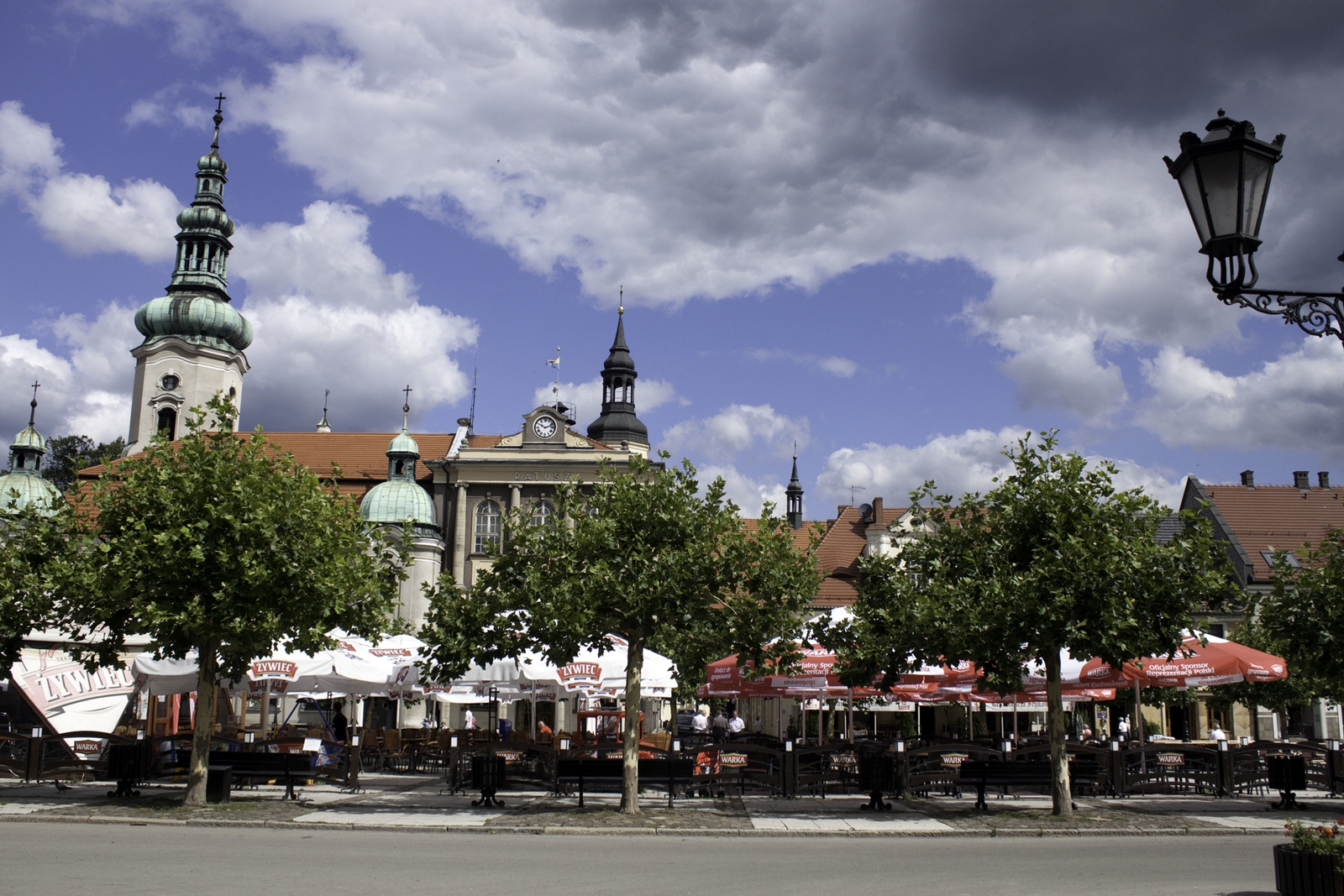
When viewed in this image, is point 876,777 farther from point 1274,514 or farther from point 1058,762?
point 1274,514

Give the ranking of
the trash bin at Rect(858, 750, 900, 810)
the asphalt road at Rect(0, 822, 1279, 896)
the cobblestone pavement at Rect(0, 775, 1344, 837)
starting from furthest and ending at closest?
the trash bin at Rect(858, 750, 900, 810), the cobblestone pavement at Rect(0, 775, 1344, 837), the asphalt road at Rect(0, 822, 1279, 896)

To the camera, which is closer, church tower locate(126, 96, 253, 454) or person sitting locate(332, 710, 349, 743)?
person sitting locate(332, 710, 349, 743)

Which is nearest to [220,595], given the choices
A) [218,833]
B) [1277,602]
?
[218,833]

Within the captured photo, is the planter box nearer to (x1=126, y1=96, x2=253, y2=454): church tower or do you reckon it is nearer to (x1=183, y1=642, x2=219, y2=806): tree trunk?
(x1=183, y1=642, x2=219, y2=806): tree trunk

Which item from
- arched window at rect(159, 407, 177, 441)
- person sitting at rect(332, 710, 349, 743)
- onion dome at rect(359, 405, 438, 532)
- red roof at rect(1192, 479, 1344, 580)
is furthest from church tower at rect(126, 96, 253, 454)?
red roof at rect(1192, 479, 1344, 580)

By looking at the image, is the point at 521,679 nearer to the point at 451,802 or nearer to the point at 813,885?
the point at 451,802

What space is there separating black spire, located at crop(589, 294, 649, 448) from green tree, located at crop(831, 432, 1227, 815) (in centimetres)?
4887

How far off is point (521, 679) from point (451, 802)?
3.43m

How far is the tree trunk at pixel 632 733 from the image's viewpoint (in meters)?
18.4

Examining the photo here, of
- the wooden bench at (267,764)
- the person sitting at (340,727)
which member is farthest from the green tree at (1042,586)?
the person sitting at (340,727)

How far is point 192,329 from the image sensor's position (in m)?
62.3

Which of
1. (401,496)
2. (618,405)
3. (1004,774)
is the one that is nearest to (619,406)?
(618,405)

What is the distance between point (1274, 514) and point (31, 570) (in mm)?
54162

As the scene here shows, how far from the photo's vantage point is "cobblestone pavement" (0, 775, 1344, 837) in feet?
55.6
